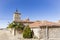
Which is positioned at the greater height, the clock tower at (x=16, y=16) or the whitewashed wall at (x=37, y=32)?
the clock tower at (x=16, y=16)

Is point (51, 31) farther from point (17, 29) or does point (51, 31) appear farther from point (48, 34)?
point (17, 29)

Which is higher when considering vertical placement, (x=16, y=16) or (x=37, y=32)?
(x=16, y=16)

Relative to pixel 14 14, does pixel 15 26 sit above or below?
below

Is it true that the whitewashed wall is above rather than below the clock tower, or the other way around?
below

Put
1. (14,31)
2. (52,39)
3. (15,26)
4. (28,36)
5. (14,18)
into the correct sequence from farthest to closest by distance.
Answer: (14,18)
(15,26)
(14,31)
(28,36)
(52,39)

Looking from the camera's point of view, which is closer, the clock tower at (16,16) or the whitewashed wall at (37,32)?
the whitewashed wall at (37,32)

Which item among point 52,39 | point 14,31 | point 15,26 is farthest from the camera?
point 15,26

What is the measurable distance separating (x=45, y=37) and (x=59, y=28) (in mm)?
2399

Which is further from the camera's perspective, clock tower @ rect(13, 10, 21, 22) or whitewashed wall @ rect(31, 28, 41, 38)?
clock tower @ rect(13, 10, 21, 22)

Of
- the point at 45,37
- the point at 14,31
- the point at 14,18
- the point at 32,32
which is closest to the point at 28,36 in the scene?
the point at 32,32

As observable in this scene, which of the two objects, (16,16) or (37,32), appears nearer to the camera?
(37,32)

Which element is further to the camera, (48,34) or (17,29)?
(17,29)

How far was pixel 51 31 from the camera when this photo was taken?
2433 cm

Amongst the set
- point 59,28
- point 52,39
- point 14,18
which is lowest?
point 52,39
